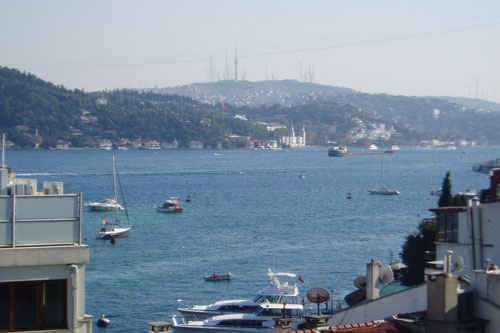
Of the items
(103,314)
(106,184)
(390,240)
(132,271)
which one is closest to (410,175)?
(106,184)

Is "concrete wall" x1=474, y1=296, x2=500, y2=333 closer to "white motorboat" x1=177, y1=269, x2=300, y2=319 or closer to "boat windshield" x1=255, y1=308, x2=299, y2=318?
"boat windshield" x1=255, y1=308, x2=299, y2=318

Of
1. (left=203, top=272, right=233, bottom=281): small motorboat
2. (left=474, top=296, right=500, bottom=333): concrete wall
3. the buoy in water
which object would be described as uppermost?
(left=474, top=296, right=500, bottom=333): concrete wall

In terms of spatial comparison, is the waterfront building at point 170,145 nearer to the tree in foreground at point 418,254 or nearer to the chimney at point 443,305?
the tree in foreground at point 418,254

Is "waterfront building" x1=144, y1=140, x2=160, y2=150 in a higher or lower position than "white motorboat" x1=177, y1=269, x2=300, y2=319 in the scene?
higher

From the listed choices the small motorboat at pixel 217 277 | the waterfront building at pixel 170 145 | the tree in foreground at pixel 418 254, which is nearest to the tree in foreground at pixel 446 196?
the tree in foreground at pixel 418 254

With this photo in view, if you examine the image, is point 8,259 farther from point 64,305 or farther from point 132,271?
point 132,271

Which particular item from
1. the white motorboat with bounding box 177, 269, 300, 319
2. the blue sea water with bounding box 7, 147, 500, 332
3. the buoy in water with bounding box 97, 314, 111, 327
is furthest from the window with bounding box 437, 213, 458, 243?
the buoy in water with bounding box 97, 314, 111, 327
